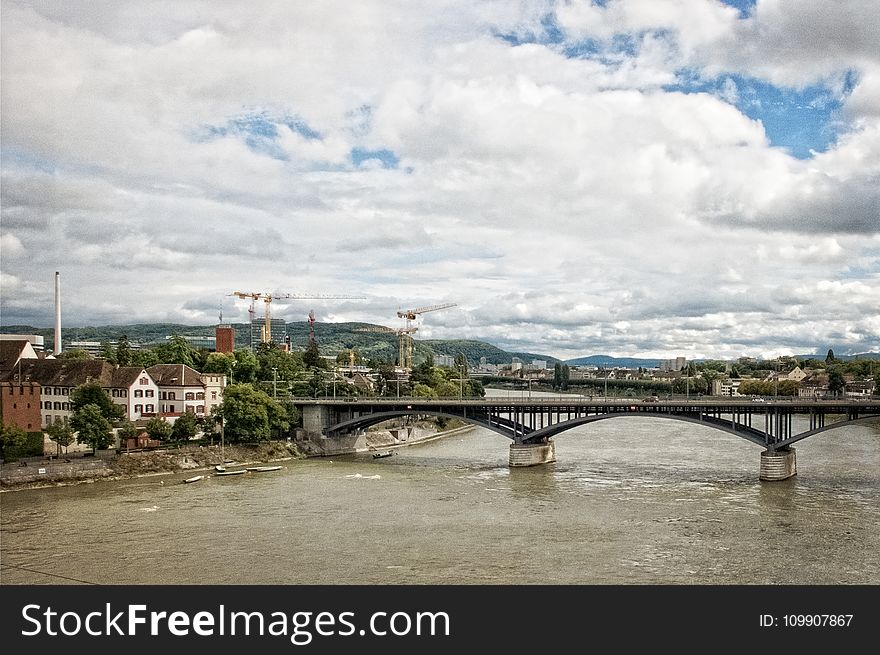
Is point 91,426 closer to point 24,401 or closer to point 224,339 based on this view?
point 24,401

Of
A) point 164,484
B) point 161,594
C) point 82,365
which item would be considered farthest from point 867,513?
point 82,365

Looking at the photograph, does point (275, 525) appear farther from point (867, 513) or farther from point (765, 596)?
point (867, 513)

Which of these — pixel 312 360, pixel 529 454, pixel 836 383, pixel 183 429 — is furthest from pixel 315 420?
pixel 836 383

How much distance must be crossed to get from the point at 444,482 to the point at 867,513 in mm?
23793

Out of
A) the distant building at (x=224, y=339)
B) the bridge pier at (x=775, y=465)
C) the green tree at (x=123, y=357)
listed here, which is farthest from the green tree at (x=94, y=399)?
the distant building at (x=224, y=339)

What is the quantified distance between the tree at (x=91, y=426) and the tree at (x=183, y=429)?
5.43 meters

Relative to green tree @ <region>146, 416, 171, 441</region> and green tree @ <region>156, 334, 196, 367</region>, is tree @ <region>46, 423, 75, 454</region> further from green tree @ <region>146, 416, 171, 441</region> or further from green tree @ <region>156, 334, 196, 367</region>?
green tree @ <region>156, 334, 196, 367</region>

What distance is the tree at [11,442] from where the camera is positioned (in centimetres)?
4953

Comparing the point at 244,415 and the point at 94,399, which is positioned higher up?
the point at 94,399

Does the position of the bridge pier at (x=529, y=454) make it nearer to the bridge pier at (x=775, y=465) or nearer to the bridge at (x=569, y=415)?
the bridge at (x=569, y=415)

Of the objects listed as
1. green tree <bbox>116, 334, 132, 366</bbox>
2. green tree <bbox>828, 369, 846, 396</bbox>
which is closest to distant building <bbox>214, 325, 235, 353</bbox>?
green tree <bbox>116, 334, 132, 366</bbox>

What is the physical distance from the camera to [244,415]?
199ft

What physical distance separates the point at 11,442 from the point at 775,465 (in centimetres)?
4756

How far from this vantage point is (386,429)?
80750 mm
